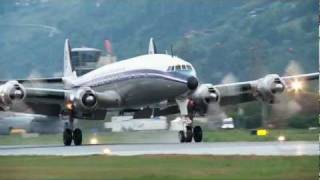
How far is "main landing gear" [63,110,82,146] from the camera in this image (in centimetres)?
5112

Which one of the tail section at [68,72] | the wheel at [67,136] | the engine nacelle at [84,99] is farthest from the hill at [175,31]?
the engine nacelle at [84,99]

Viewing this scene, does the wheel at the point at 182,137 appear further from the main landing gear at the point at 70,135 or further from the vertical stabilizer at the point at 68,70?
the vertical stabilizer at the point at 68,70

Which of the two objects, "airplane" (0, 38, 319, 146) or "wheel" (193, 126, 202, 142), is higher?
"airplane" (0, 38, 319, 146)

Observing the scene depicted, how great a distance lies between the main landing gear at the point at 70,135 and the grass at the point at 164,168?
56.0 ft

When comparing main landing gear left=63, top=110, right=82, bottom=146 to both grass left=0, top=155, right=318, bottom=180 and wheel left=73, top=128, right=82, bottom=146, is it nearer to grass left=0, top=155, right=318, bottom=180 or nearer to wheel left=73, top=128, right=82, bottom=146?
wheel left=73, top=128, right=82, bottom=146

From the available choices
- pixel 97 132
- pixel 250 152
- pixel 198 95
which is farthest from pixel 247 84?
pixel 97 132

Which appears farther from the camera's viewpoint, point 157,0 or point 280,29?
point 157,0

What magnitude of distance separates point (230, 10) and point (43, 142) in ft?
259

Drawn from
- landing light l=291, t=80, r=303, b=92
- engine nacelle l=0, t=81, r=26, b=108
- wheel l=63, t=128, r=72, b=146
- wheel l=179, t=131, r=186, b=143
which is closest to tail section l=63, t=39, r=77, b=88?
wheel l=63, t=128, r=72, b=146

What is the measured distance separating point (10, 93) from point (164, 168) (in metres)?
20.1

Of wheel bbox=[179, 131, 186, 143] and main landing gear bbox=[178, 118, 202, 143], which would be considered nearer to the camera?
main landing gear bbox=[178, 118, 202, 143]

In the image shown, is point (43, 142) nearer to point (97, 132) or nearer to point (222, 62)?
point (97, 132)

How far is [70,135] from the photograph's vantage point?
51.2 m

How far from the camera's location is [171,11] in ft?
449
